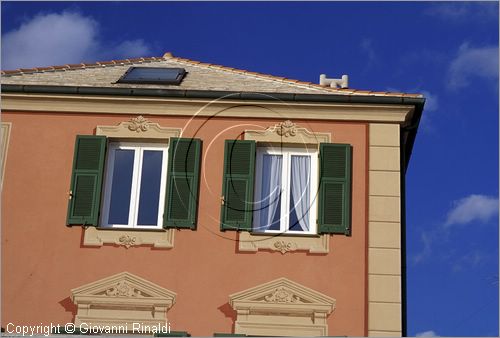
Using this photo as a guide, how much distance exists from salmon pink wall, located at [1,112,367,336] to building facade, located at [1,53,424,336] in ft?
0.08

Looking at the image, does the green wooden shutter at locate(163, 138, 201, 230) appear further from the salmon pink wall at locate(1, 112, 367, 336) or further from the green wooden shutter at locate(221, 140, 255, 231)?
the green wooden shutter at locate(221, 140, 255, 231)

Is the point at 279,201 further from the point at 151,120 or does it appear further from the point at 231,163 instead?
the point at 151,120

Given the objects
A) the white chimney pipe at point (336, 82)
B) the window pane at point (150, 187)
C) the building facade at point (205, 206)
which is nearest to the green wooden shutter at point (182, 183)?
the building facade at point (205, 206)

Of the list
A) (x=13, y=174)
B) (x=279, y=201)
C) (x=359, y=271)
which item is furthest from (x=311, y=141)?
(x=13, y=174)

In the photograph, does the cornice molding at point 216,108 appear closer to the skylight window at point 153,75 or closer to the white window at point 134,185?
the white window at point 134,185

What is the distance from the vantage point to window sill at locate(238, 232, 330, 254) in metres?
18.1

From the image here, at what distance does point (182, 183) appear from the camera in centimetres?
1872

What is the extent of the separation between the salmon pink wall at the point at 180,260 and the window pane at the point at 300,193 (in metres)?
0.64

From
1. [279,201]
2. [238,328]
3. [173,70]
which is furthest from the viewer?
[173,70]

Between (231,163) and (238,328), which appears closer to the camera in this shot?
(238,328)

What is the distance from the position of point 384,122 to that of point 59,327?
279 inches

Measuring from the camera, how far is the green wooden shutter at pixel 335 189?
1830cm

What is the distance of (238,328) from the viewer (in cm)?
1758

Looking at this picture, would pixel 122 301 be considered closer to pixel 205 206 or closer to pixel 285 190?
pixel 205 206
